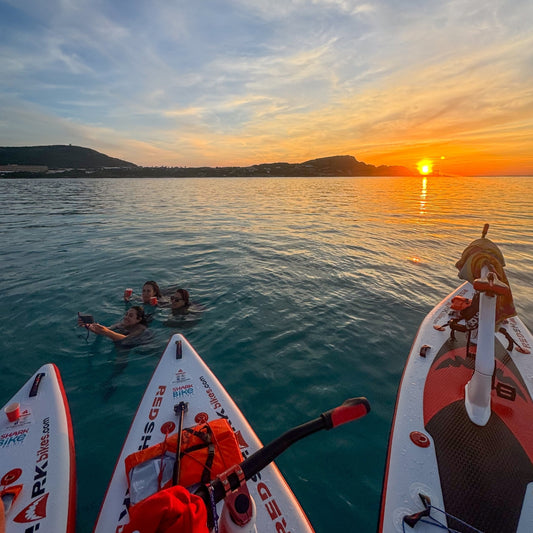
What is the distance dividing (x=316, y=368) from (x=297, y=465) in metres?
2.34

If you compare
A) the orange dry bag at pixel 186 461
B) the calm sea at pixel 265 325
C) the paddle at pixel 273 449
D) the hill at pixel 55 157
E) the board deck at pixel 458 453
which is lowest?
the calm sea at pixel 265 325

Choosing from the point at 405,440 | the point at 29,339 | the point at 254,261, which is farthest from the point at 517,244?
the point at 29,339

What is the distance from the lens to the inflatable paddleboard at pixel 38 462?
3.26 metres

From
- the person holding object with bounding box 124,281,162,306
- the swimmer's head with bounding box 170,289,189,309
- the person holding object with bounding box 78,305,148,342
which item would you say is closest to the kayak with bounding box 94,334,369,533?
the person holding object with bounding box 78,305,148,342

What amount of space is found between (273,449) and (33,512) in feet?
10.9

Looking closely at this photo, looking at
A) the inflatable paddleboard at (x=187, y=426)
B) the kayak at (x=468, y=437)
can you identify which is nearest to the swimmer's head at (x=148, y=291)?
the inflatable paddleboard at (x=187, y=426)

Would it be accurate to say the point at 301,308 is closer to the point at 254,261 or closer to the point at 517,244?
the point at 254,261

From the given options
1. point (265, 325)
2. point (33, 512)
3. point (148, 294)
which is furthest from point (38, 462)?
point (148, 294)

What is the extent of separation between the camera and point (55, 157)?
18212 cm

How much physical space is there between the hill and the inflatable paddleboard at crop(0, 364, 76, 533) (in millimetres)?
217814

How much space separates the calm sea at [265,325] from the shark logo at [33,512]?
2.01 feet

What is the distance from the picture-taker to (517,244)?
17.7 meters

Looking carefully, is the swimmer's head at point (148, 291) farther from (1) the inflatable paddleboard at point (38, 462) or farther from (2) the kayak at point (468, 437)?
(2) the kayak at point (468, 437)

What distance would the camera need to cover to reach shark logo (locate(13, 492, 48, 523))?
10.5ft
